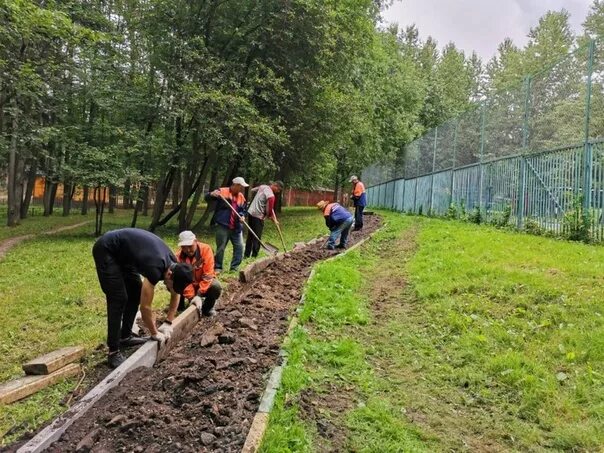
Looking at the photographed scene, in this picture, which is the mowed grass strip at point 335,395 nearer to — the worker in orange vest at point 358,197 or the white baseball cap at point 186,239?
the white baseball cap at point 186,239

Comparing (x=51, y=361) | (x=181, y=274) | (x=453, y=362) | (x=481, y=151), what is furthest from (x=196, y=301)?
(x=481, y=151)

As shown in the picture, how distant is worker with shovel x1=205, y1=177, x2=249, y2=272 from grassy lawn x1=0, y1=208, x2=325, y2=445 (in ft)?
1.84

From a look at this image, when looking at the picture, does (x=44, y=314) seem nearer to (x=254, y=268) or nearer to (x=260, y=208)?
(x=254, y=268)

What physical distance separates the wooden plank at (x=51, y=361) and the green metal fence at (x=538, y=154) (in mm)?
8974

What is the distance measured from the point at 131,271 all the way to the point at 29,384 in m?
1.30

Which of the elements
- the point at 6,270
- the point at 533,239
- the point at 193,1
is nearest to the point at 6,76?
the point at 6,270

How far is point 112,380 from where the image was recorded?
3.79 metres

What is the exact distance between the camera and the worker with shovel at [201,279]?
18.3 ft

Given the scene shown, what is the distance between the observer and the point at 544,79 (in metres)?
11.2

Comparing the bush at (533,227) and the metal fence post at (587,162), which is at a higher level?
the metal fence post at (587,162)

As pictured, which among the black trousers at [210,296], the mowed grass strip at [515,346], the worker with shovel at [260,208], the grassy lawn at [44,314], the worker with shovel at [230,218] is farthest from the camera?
the worker with shovel at [260,208]

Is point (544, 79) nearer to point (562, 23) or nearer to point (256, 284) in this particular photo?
point (256, 284)

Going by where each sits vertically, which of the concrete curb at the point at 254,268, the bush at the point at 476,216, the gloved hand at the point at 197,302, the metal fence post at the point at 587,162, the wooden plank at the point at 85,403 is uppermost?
the metal fence post at the point at 587,162

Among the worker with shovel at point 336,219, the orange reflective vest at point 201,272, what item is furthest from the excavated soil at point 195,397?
the worker with shovel at point 336,219
